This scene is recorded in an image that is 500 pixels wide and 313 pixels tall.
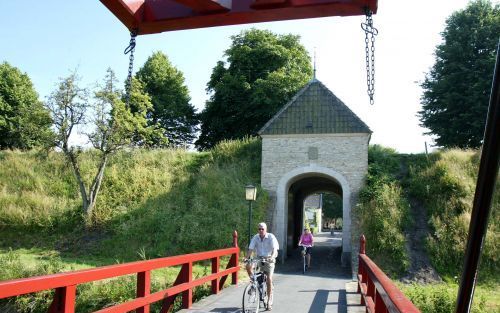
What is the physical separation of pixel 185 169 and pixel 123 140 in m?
3.41

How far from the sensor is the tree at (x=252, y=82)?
29531 mm

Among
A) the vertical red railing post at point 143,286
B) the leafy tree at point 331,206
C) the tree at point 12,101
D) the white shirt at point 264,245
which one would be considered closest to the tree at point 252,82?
the tree at point 12,101

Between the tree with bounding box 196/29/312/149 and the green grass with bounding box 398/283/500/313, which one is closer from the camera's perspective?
the green grass with bounding box 398/283/500/313

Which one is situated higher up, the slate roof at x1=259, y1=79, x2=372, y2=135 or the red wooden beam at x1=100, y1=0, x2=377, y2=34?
the slate roof at x1=259, y1=79, x2=372, y2=135

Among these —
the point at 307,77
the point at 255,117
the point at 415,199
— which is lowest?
the point at 415,199

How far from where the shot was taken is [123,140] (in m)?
20.1

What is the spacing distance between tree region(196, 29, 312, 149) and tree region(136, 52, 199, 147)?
115 inches

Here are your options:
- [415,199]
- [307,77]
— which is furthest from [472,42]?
[415,199]

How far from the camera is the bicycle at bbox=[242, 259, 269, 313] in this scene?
7.48m

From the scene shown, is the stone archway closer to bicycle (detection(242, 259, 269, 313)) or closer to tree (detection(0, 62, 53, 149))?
bicycle (detection(242, 259, 269, 313))

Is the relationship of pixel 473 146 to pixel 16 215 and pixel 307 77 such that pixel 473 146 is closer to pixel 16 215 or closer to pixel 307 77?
pixel 307 77

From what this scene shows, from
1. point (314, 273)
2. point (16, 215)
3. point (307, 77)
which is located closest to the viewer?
point (314, 273)


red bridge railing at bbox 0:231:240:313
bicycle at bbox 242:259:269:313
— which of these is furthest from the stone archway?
bicycle at bbox 242:259:269:313

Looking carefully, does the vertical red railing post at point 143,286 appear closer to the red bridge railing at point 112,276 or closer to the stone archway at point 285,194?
the red bridge railing at point 112,276
